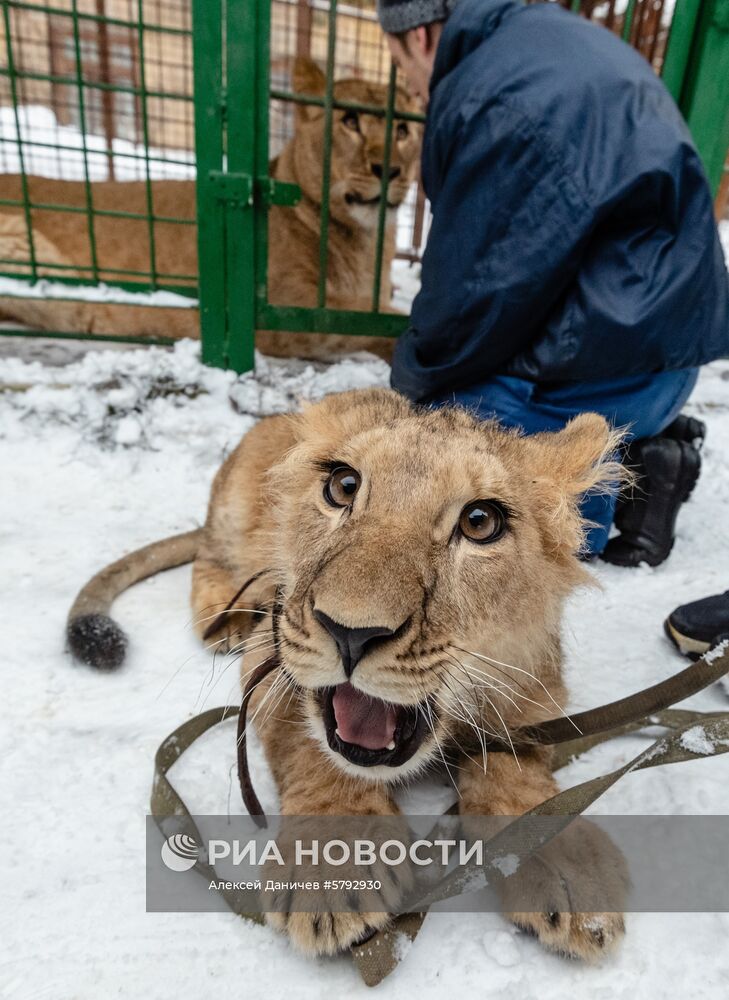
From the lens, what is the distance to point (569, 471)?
6.07 ft

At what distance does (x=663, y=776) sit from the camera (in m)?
1.89

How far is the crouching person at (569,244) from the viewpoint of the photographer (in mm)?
2627

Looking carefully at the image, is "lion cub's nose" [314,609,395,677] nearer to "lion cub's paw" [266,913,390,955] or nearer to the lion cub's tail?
"lion cub's paw" [266,913,390,955]

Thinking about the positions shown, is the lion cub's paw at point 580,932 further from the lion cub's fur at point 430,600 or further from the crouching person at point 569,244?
the crouching person at point 569,244

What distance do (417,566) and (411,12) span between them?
118 inches

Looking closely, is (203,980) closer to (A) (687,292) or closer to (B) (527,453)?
(B) (527,453)

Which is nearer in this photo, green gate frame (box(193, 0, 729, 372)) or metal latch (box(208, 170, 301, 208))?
green gate frame (box(193, 0, 729, 372))

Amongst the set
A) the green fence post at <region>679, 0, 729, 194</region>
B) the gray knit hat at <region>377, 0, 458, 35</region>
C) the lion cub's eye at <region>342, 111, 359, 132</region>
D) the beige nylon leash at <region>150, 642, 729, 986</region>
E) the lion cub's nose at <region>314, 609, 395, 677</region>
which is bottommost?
the beige nylon leash at <region>150, 642, 729, 986</region>

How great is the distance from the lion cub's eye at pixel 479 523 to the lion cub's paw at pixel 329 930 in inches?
30.3

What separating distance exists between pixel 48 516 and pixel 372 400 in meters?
1.88

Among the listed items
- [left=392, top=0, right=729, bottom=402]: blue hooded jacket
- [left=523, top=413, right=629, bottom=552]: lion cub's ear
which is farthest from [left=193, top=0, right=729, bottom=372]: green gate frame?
[left=523, top=413, right=629, bottom=552]: lion cub's ear

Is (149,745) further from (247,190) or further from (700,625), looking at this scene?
(247,190)

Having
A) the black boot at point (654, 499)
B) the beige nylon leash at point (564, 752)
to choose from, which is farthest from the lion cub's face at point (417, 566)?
the black boot at point (654, 499)

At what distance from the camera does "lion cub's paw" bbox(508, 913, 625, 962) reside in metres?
1.40
